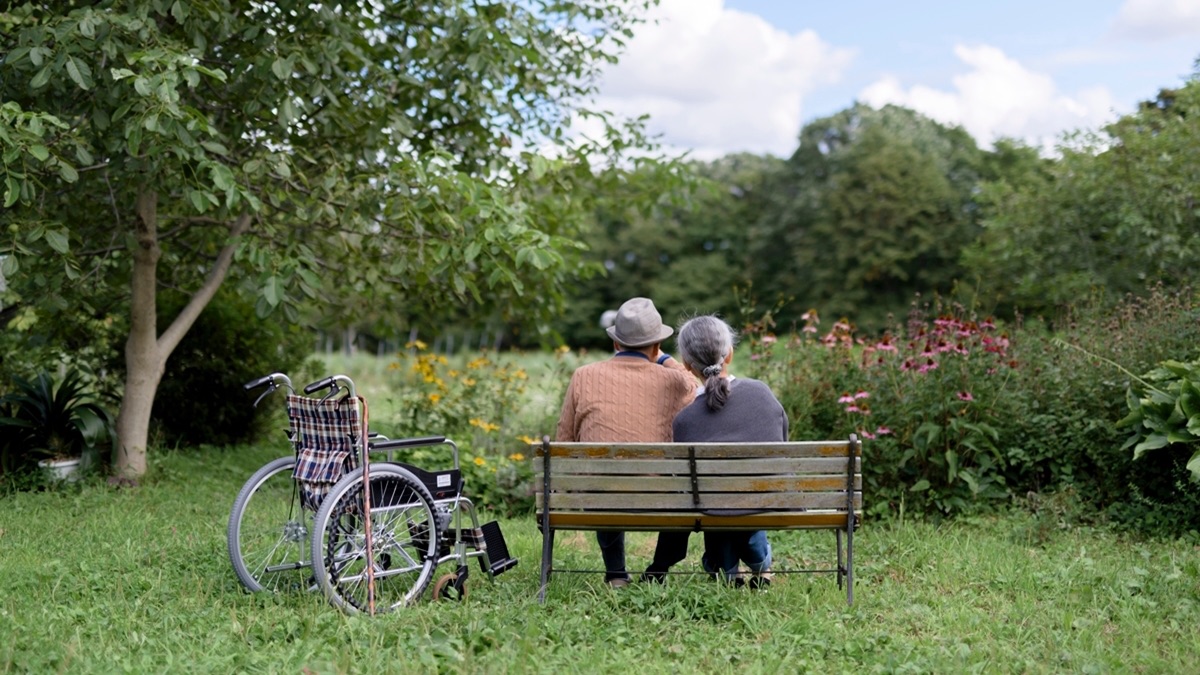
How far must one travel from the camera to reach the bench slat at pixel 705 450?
472 cm

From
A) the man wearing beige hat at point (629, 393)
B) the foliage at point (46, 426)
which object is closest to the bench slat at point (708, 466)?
the man wearing beige hat at point (629, 393)

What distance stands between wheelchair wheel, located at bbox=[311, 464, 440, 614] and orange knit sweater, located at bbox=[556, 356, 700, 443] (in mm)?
828

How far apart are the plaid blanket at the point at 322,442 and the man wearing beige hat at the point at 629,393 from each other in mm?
1001

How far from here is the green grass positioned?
393 centimetres

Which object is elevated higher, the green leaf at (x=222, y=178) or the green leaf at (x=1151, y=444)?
the green leaf at (x=222, y=178)

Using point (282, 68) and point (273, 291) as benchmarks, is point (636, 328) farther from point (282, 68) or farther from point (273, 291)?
point (282, 68)

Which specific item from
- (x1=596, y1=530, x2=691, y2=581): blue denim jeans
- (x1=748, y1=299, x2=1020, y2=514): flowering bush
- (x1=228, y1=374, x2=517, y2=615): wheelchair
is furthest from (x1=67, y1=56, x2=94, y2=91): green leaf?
(x1=748, y1=299, x2=1020, y2=514): flowering bush

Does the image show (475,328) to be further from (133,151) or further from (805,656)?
(805,656)

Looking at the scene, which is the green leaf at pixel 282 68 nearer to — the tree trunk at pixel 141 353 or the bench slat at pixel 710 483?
the tree trunk at pixel 141 353

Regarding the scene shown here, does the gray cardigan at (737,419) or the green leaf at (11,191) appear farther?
the green leaf at (11,191)

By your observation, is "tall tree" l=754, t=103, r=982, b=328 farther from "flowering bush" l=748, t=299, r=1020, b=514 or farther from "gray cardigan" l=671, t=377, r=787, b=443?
"gray cardigan" l=671, t=377, r=787, b=443

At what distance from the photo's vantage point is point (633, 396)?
5.13 m

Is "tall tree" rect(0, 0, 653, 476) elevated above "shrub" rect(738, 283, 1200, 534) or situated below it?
above

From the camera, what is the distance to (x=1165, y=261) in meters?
15.0
